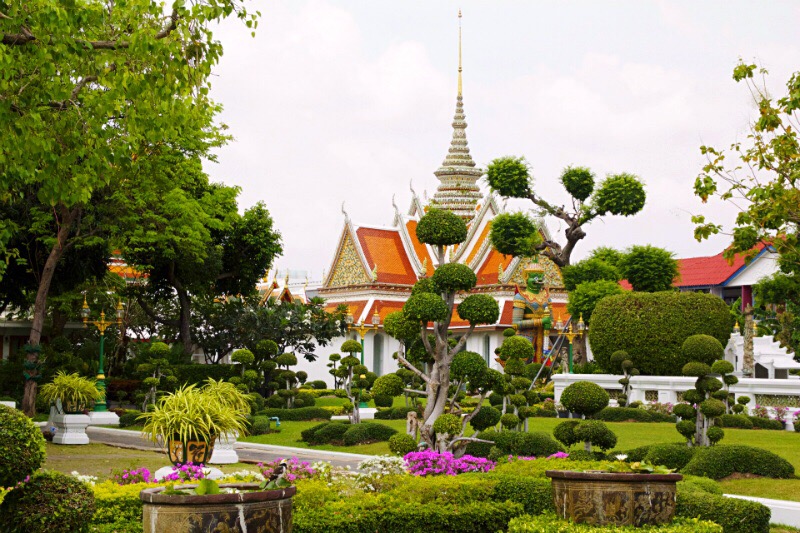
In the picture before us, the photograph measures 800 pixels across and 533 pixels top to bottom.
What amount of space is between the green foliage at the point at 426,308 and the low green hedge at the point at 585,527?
609 cm

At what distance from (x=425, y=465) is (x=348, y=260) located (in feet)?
106

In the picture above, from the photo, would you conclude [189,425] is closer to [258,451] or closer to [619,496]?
[619,496]

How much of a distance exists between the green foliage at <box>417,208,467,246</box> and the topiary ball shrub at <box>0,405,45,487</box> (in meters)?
8.80

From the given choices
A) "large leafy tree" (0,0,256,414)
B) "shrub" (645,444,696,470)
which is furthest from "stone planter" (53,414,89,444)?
"shrub" (645,444,696,470)

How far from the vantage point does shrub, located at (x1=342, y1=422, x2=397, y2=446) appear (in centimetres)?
2059

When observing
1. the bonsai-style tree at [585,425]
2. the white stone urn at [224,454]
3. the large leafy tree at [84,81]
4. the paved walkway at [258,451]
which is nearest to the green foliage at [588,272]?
the paved walkway at [258,451]

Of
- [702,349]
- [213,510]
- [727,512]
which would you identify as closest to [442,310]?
[702,349]

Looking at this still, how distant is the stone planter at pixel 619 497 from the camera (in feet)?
27.8

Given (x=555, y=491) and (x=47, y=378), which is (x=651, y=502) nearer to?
(x=555, y=491)

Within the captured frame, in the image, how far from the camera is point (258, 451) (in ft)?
66.6

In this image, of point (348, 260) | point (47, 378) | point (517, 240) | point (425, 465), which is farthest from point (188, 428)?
point (348, 260)

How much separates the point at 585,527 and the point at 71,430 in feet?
51.1

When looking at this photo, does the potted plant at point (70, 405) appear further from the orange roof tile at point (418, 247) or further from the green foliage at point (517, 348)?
the orange roof tile at point (418, 247)

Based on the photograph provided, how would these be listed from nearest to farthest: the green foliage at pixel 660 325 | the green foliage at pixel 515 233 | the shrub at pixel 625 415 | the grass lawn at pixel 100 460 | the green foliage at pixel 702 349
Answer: the grass lawn at pixel 100 460 → the green foliage at pixel 702 349 → the shrub at pixel 625 415 → the green foliage at pixel 660 325 → the green foliage at pixel 515 233
